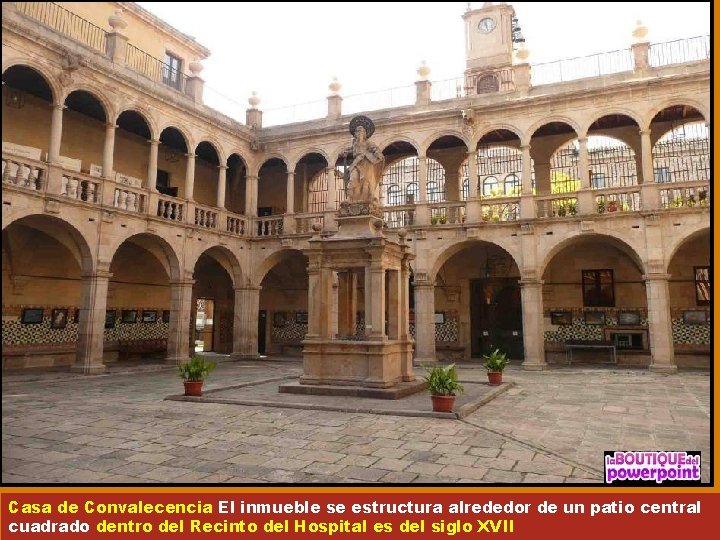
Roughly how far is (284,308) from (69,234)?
10.1 meters

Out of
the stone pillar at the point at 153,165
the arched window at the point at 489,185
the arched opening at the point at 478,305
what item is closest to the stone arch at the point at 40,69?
the stone pillar at the point at 153,165

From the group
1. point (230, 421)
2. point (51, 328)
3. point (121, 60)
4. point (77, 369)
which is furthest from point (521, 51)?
point (51, 328)

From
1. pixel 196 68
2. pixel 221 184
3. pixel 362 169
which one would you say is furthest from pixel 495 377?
pixel 196 68

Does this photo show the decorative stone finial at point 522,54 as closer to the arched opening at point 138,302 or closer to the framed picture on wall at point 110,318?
the arched opening at point 138,302

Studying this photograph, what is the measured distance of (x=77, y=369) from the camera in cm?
1373

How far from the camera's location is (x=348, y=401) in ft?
28.5

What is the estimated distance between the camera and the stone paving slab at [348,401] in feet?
25.4

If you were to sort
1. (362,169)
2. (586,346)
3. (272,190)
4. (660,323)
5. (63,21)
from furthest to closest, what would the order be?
(272,190) < (586,346) < (63,21) < (660,323) < (362,169)

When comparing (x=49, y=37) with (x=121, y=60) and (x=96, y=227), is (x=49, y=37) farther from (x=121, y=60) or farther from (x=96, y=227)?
(x=96, y=227)

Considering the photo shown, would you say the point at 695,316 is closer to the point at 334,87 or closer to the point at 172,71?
the point at 334,87

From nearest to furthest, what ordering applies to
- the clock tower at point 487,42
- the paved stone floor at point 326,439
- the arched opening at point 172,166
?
the paved stone floor at point 326,439
the arched opening at point 172,166
the clock tower at point 487,42

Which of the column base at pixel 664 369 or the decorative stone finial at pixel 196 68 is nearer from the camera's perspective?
the column base at pixel 664 369

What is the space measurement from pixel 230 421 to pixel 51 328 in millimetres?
12012

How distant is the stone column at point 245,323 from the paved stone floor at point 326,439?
30.6 feet
